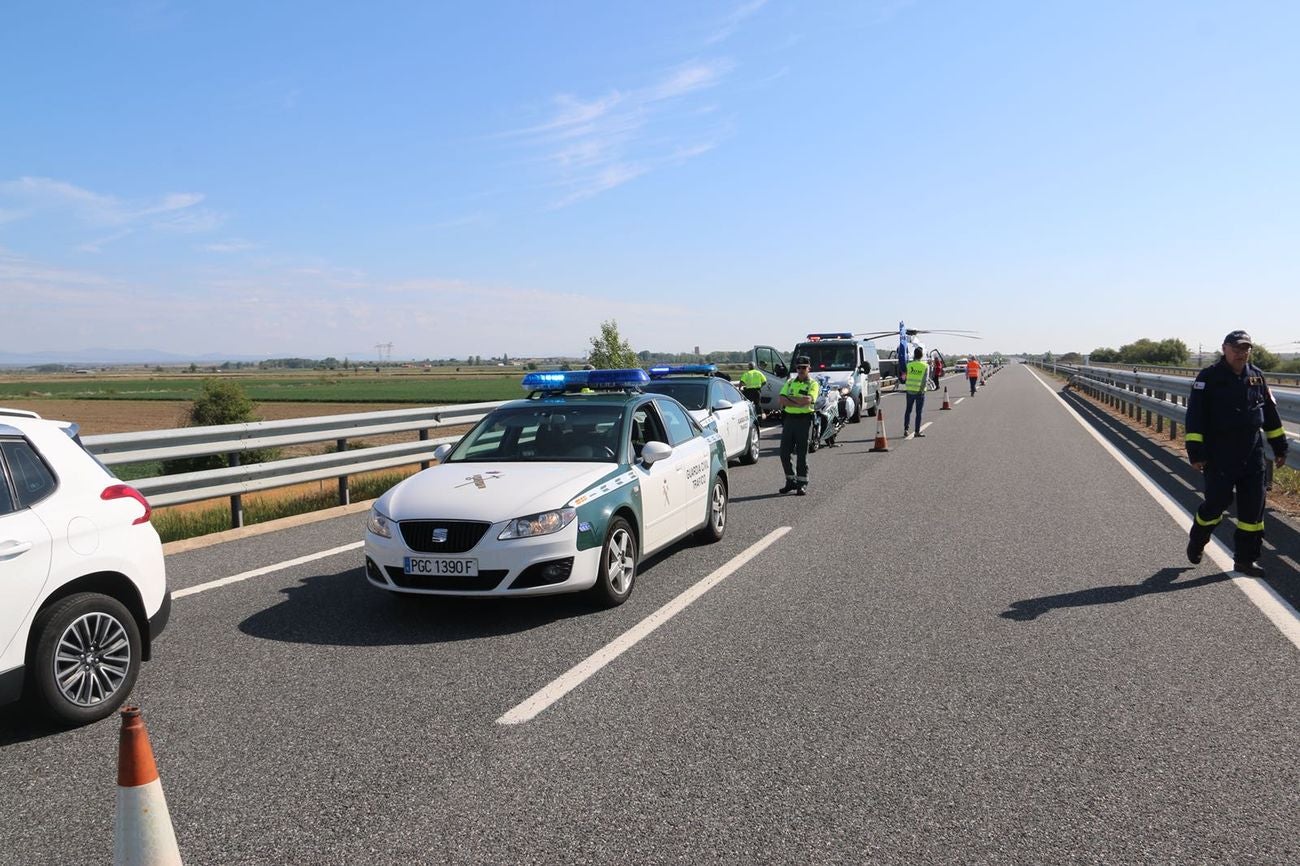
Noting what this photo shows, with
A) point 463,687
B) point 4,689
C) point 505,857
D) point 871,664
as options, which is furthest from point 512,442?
point 505,857

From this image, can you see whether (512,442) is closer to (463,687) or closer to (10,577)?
(463,687)

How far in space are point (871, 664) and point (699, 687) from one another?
1039mm

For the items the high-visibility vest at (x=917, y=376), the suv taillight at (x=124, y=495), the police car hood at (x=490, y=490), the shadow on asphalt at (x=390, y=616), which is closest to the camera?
the suv taillight at (x=124, y=495)

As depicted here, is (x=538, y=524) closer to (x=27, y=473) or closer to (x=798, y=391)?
(x=27, y=473)

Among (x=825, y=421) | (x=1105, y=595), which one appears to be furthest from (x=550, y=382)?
(x=825, y=421)

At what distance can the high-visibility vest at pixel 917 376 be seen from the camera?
2062cm

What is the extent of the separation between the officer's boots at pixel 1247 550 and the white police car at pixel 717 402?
24.2 feet

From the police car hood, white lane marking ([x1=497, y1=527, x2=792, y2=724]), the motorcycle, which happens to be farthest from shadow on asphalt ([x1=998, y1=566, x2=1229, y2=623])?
the motorcycle

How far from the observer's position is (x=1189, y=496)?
12000 mm

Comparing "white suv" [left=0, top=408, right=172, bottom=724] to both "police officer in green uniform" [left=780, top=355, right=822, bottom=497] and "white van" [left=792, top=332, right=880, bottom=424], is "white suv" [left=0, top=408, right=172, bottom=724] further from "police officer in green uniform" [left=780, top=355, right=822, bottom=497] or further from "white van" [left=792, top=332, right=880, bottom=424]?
"white van" [left=792, top=332, right=880, bottom=424]

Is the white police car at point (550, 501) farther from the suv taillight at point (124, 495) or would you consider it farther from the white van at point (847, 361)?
the white van at point (847, 361)

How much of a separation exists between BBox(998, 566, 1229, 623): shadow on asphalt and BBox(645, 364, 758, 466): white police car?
7258mm

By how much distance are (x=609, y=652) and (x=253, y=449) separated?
715 centimetres

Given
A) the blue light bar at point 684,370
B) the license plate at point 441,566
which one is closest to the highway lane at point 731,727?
the license plate at point 441,566
